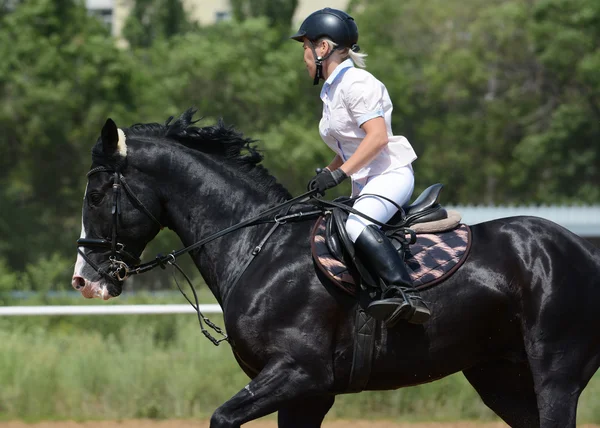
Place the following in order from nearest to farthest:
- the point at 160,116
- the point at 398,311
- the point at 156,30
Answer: the point at 398,311
the point at 160,116
the point at 156,30

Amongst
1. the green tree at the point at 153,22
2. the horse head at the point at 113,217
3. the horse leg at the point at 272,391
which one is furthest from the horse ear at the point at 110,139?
the green tree at the point at 153,22

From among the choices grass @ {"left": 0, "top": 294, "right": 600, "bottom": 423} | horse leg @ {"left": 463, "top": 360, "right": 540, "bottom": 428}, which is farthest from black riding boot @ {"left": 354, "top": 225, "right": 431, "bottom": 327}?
grass @ {"left": 0, "top": 294, "right": 600, "bottom": 423}

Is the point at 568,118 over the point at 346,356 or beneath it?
beneath

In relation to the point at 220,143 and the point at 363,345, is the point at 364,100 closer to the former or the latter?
the point at 220,143

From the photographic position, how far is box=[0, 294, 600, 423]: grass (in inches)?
332

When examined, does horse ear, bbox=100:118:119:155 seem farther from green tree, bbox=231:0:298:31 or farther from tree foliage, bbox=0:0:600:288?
green tree, bbox=231:0:298:31

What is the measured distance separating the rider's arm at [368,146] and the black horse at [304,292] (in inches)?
19.7

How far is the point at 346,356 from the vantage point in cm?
455

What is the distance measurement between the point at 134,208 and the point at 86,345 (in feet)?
15.0

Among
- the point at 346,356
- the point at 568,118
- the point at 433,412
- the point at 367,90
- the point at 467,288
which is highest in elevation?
the point at 367,90

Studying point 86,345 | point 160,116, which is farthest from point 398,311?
point 160,116

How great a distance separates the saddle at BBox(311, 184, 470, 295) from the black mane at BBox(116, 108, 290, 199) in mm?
437

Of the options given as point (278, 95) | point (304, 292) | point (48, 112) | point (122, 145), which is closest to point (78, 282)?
point (122, 145)

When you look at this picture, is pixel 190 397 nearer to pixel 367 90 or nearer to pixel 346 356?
pixel 346 356
